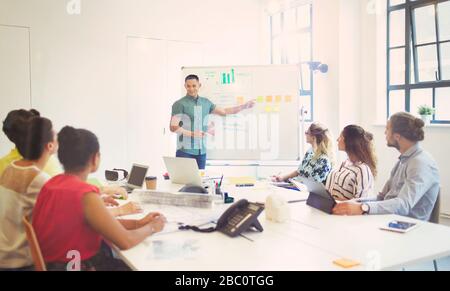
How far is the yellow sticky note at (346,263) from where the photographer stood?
142 cm

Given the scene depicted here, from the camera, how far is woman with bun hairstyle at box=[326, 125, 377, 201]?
2.52 m

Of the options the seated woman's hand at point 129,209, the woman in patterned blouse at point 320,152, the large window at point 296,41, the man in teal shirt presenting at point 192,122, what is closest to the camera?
the seated woman's hand at point 129,209

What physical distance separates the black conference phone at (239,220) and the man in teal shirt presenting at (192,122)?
7.53 ft

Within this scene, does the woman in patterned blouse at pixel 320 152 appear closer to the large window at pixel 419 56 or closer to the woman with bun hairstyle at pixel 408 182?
the woman with bun hairstyle at pixel 408 182

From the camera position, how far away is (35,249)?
1515mm

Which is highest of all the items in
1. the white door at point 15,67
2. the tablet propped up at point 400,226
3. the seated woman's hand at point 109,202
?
the white door at point 15,67

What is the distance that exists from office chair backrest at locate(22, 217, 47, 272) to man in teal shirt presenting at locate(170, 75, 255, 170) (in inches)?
104

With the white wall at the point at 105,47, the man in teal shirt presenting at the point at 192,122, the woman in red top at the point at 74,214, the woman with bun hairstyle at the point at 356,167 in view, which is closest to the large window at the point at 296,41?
the white wall at the point at 105,47

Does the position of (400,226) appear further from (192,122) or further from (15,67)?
(15,67)

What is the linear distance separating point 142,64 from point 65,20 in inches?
38.6

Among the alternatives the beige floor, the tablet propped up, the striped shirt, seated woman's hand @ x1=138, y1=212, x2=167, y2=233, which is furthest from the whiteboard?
seated woman's hand @ x1=138, y1=212, x2=167, y2=233

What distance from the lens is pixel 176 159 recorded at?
116 inches
